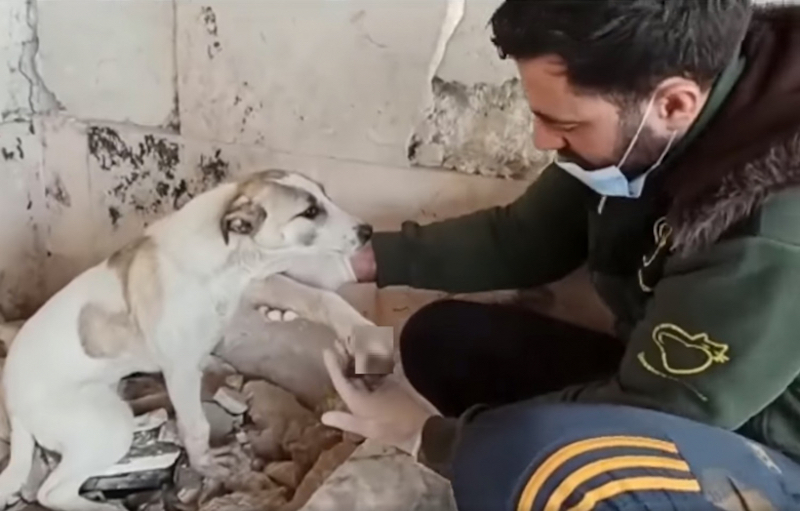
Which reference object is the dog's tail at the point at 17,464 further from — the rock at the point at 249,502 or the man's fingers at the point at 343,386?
the man's fingers at the point at 343,386

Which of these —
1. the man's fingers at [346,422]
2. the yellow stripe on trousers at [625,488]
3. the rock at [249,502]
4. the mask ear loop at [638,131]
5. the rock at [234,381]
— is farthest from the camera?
the rock at [234,381]

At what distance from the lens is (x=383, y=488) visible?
1495 millimetres

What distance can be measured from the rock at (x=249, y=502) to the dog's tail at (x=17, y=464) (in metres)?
0.28

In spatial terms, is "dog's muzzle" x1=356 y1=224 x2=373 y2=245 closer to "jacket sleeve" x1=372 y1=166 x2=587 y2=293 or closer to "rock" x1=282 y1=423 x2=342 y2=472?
"jacket sleeve" x1=372 y1=166 x2=587 y2=293

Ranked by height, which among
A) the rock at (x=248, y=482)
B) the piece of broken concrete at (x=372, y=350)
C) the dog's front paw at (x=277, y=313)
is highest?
the piece of broken concrete at (x=372, y=350)

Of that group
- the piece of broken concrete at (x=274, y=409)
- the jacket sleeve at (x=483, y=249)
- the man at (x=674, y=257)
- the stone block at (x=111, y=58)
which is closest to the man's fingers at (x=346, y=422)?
the man at (x=674, y=257)

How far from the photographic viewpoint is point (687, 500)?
1.00m

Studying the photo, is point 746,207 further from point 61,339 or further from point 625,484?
point 61,339

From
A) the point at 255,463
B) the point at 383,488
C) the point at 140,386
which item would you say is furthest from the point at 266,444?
the point at 383,488

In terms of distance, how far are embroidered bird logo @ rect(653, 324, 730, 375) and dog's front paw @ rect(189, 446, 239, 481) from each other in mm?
859

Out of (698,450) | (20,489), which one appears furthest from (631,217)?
(20,489)

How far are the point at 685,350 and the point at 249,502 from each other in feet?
2.62

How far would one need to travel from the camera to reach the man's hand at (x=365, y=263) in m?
1.56

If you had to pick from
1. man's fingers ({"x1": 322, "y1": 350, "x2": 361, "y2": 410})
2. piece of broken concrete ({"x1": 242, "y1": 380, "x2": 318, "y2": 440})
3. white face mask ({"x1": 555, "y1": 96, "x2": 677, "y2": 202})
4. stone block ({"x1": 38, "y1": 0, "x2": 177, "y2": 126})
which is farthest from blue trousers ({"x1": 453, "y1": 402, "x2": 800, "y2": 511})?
stone block ({"x1": 38, "y1": 0, "x2": 177, "y2": 126})
